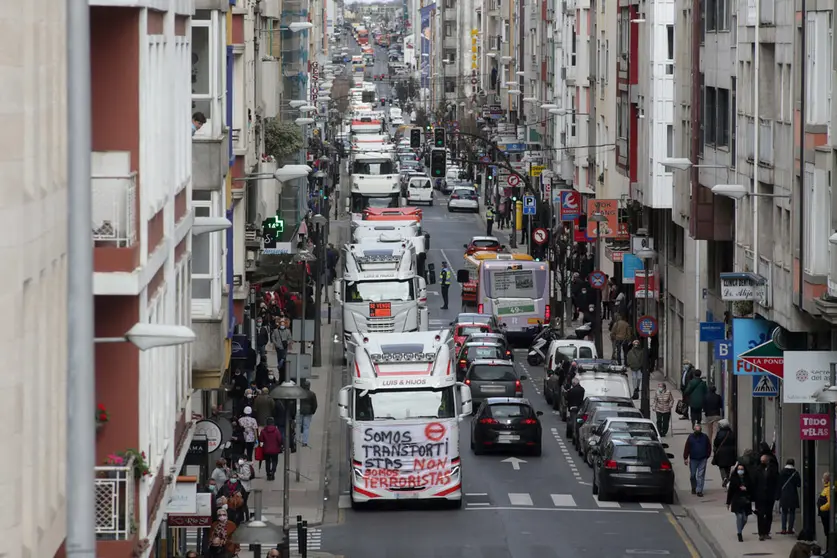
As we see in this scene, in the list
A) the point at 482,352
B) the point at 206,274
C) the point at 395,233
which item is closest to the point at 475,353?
the point at 482,352

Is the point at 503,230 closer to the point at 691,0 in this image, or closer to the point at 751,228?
the point at 691,0

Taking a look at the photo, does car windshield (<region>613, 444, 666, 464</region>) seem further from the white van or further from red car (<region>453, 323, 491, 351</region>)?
the white van

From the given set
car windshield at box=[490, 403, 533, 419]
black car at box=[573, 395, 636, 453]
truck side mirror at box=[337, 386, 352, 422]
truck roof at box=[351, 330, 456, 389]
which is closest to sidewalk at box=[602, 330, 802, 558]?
black car at box=[573, 395, 636, 453]

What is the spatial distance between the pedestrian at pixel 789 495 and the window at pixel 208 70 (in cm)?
1149

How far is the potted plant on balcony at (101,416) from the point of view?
18797 mm

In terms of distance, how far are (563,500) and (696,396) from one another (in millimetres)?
6679

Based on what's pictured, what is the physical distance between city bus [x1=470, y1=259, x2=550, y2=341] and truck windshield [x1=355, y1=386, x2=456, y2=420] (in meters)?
26.7

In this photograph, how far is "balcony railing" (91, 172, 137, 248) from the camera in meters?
18.2

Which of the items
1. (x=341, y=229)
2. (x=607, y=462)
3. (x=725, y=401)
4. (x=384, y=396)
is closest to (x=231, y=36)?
(x=384, y=396)

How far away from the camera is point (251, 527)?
2536 centimetres

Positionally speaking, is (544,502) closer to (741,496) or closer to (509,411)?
(509,411)

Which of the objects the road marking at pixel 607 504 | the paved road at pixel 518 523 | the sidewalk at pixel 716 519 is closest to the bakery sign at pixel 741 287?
the sidewalk at pixel 716 519

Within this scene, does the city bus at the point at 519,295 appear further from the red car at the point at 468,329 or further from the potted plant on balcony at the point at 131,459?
the potted plant on balcony at the point at 131,459

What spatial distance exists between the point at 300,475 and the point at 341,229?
200 feet
